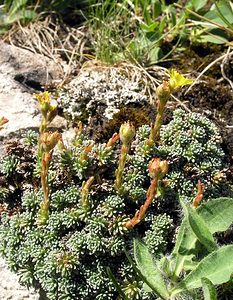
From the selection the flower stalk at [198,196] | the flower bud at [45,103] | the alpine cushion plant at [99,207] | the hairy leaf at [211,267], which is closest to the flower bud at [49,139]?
the alpine cushion plant at [99,207]

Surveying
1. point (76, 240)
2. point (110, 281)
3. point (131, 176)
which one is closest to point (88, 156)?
point (131, 176)

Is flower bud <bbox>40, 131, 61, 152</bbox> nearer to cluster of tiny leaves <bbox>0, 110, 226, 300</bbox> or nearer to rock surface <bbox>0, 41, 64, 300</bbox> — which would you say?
cluster of tiny leaves <bbox>0, 110, 226, 300</bbox>

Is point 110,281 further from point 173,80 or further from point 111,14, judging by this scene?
point 111,14

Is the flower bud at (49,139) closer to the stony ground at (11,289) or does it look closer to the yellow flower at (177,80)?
the yellow flower at (177,80)

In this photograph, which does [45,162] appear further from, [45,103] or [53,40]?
[53,40]

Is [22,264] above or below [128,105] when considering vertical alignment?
below

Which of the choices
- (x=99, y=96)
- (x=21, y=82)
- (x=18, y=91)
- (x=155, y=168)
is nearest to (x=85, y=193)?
(x=155, y=168)
